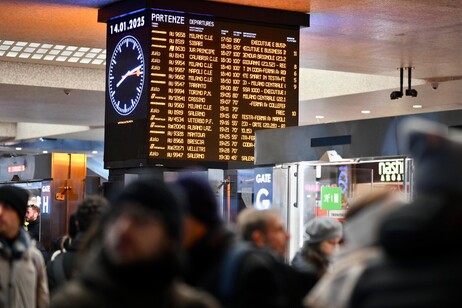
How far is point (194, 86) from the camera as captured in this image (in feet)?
37.3

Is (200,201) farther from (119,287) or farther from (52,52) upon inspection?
(52,52)

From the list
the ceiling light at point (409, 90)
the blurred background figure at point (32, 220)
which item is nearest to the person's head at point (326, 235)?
the blurred background figure at point (32, 220)

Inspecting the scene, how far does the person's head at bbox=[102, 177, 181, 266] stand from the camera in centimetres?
248

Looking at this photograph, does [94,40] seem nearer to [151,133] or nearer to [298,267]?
[151,133]

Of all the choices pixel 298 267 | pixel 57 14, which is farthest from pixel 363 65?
pixel 298 267

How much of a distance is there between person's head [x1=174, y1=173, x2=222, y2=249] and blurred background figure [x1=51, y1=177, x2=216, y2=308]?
3.27ft

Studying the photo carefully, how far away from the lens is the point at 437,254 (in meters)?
2.33

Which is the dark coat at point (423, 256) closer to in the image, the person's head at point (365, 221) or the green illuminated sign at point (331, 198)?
the person's head at point (365, 221)

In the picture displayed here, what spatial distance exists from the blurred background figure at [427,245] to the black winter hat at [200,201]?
1.27 m

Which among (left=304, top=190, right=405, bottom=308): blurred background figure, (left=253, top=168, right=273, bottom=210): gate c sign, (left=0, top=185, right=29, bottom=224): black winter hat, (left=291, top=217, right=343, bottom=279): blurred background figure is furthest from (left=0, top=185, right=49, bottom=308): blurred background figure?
(left=253, top=168, right=273, bottom=210): gate c sign

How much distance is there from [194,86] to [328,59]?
4.24 m

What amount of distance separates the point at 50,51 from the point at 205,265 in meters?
13.4

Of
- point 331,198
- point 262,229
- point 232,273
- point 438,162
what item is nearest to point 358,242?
point 232,273

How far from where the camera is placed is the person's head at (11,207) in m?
5.43
